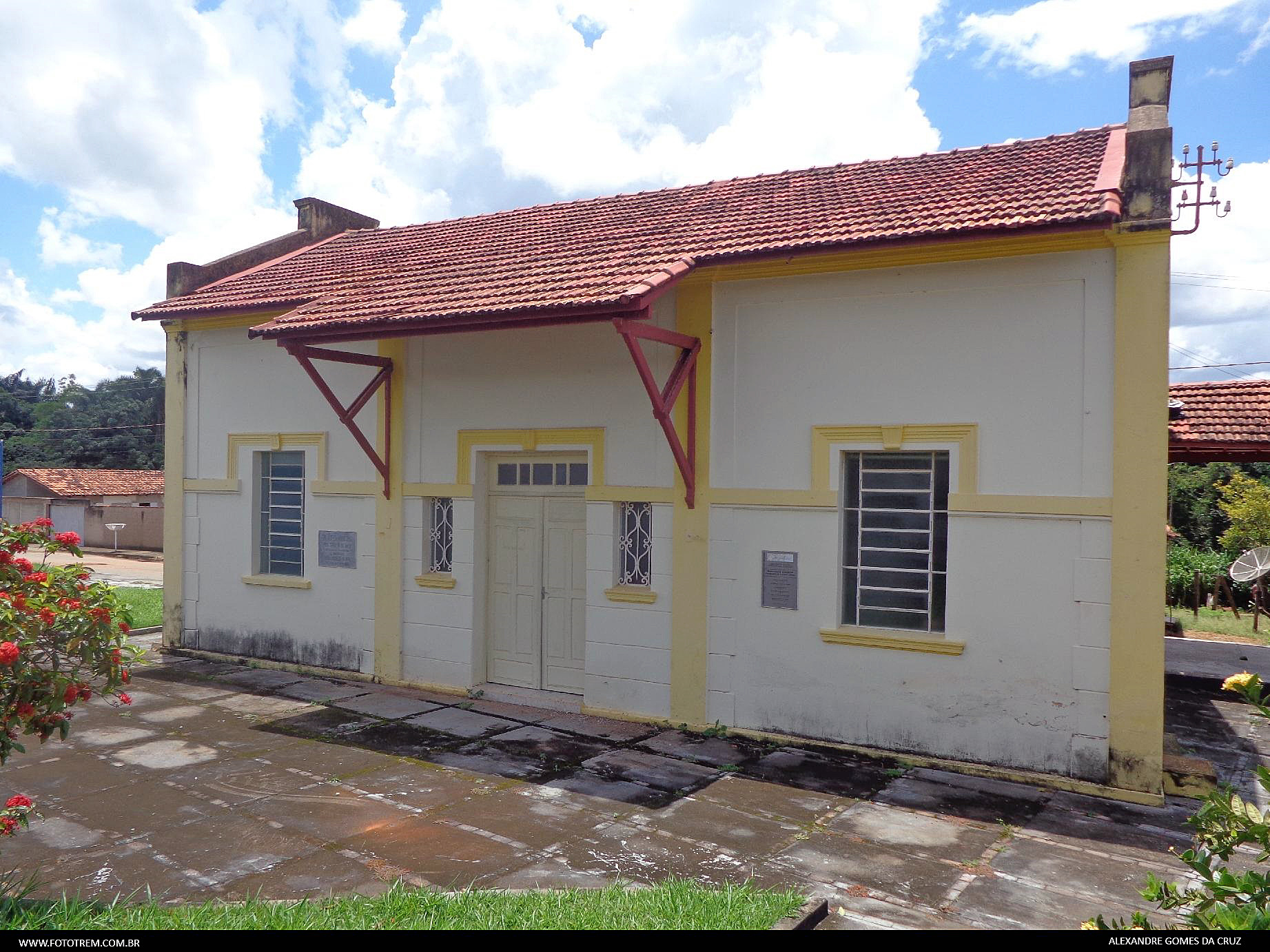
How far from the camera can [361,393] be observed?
32.4ft

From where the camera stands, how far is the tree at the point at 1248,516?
19391 mm

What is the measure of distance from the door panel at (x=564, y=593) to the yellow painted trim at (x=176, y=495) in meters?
5.07

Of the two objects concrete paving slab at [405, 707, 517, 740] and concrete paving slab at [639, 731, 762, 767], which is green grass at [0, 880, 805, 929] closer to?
concrete paving slab at [639, 731, 762, 767]

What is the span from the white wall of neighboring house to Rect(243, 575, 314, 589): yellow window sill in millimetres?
253

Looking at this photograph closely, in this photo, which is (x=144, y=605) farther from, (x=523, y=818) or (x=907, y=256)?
(x=907, y=256)

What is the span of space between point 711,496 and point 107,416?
50186mm

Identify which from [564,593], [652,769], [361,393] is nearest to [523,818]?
[652,769]

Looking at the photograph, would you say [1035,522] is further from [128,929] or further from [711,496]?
[128,929]

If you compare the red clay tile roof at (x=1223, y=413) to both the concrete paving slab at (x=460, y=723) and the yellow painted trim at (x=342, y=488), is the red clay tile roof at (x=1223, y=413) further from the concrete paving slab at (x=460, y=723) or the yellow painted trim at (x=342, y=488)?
the yellow painted trim at (x=342, y=488)

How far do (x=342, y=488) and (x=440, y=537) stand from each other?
131 cm

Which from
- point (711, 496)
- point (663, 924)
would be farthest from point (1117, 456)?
point (663, 924)

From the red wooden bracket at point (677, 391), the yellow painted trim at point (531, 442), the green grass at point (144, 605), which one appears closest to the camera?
the red wooden bracket at point (677, 391)

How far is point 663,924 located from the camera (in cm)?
416

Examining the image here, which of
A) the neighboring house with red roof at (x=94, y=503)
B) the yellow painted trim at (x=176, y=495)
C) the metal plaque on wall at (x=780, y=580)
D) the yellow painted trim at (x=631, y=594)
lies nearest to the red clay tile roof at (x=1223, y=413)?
the metal plaque on wall at (x=780, y=580)
